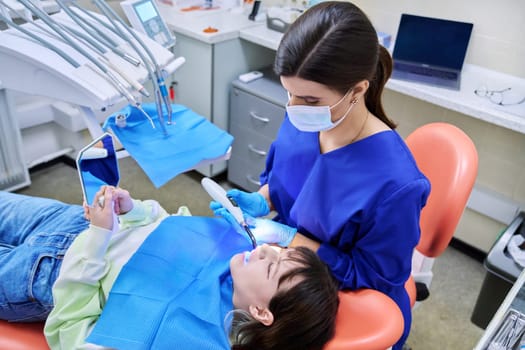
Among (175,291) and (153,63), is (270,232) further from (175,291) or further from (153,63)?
(153,63)

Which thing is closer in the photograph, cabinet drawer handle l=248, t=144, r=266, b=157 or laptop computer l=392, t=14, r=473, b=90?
laptop computer l=392, t=14, r=473, b=90

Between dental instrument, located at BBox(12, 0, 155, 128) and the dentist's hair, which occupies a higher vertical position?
the dentist's hair

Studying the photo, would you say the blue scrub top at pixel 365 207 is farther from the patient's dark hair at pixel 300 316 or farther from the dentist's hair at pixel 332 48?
the dentist's hair at pixel 332 48

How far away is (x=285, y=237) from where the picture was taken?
132 cm

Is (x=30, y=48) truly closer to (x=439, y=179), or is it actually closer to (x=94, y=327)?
(x=94, y=327)

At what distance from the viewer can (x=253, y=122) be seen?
2496 millimetres

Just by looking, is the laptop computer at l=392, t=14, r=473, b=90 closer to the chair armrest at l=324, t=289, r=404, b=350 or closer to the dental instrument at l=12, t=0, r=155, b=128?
the chair armrest at l=324, t=289, r=404, b=350

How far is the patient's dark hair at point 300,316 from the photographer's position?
109 cm

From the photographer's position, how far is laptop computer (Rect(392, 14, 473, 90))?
2.07 m

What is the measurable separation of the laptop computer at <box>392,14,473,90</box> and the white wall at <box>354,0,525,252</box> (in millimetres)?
98

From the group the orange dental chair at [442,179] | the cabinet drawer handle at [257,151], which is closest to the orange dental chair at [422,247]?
the orange dental chair at [442,179]

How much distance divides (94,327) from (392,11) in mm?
1970

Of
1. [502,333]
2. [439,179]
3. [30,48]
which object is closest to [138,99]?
[30,48]

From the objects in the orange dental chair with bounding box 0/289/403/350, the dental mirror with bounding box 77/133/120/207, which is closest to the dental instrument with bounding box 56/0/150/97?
the dental mirror with bounding box 77/133/120/207
